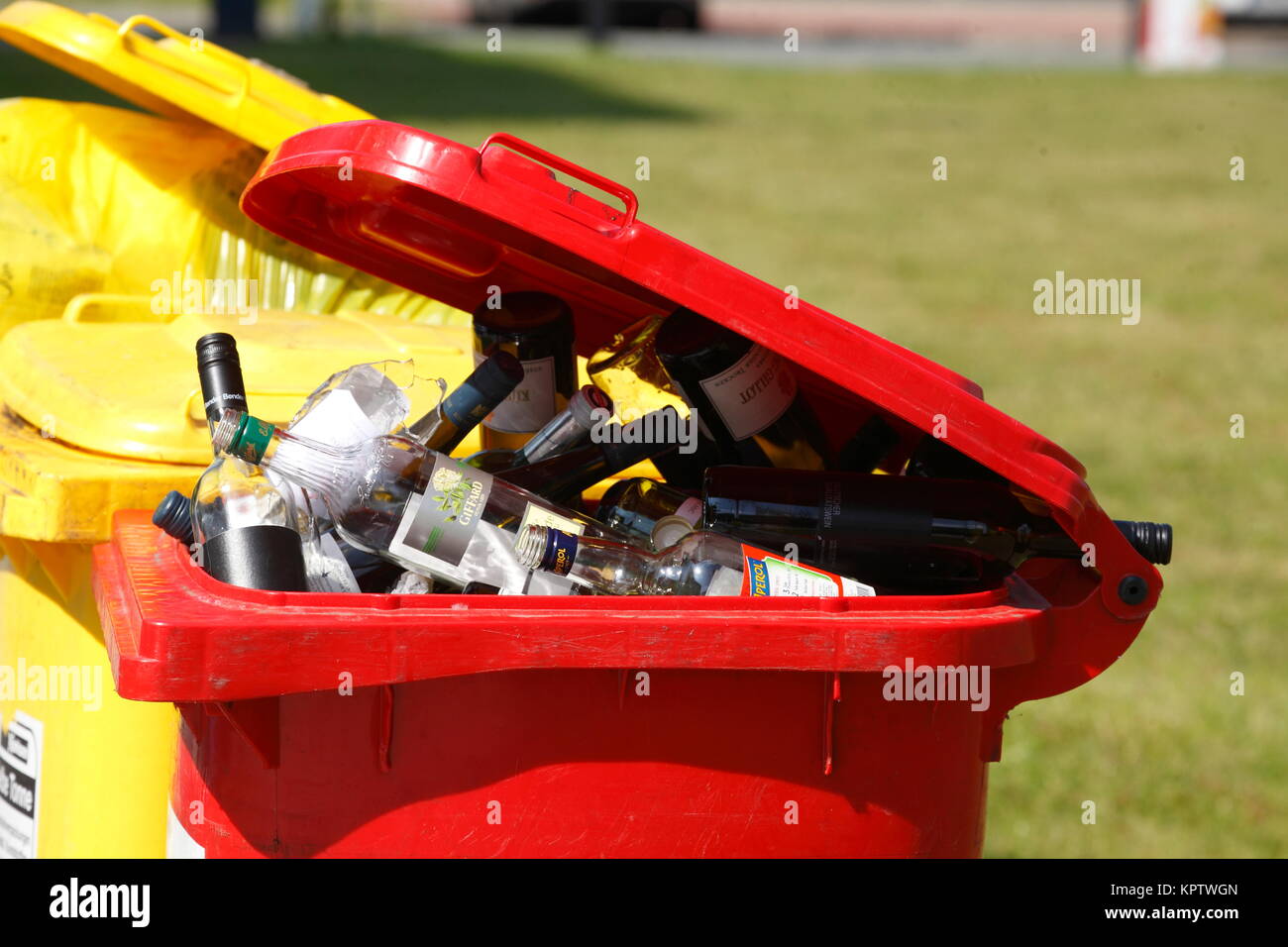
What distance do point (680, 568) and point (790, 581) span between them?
15cm

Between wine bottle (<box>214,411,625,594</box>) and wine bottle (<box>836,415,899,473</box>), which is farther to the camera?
wine bottle (<box>836,415,899,473</box>)

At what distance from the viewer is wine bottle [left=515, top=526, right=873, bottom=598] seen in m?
1.72

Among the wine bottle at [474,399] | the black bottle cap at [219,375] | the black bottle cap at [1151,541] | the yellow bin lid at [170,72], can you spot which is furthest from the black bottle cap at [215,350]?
the black bottle cap at [1151,541]

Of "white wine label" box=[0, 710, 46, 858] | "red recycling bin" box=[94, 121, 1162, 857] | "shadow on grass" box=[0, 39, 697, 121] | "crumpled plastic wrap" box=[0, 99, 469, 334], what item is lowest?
"white wine label" box=[0, 710, 46, 858]

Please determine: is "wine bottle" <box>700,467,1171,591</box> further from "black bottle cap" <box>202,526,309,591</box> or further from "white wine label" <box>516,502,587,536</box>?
"black bottle cap" <box>202,526,309,591</box>

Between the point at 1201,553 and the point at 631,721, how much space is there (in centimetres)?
354

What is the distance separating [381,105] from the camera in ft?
42.4

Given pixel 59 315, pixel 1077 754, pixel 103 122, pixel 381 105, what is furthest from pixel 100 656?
pixel 381 105

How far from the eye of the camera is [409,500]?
1.73 meters

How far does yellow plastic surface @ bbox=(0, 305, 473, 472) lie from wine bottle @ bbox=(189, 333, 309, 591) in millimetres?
153

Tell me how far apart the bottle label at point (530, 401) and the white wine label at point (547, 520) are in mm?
225

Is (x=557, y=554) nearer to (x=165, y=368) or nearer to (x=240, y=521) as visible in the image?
(x=240, y=521)

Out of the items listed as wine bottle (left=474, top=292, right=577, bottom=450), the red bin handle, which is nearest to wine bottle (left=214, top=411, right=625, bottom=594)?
wine bottle (left=474, top=292, right=577, bottom=450)

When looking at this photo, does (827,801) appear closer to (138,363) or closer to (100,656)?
(100,656)
